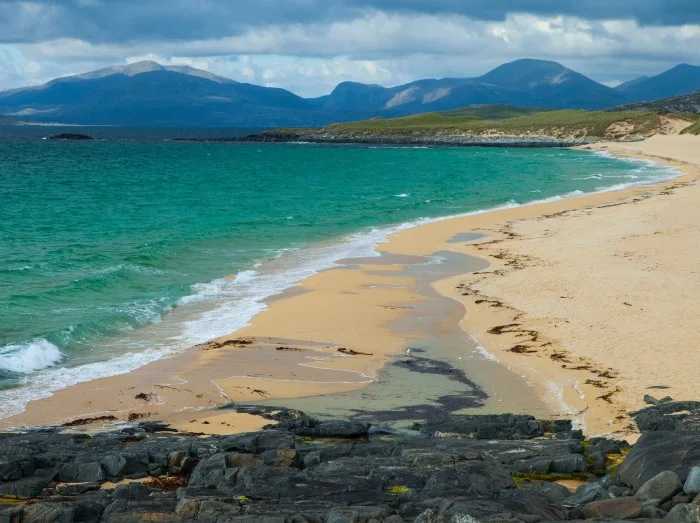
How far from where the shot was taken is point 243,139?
528ft

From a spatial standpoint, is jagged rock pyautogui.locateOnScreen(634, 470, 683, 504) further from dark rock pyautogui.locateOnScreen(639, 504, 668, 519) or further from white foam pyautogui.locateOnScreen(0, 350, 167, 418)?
white foam pyautogui.locateOnScreen(0, 350, 167, 418)

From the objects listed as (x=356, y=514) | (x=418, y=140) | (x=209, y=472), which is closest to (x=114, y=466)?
(x=209, y=472)

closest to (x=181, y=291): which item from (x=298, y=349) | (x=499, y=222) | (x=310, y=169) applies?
(x=298, y=349)

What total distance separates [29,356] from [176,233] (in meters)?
21.1

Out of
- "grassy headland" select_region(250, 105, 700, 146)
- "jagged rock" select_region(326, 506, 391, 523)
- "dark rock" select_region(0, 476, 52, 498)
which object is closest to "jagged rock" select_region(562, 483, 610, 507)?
"jagged rock" select_region(326, 506, 391, 523)

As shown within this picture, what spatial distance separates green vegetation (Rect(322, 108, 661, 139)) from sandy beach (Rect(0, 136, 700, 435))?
110579 millimetres

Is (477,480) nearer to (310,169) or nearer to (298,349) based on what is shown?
(298,349)

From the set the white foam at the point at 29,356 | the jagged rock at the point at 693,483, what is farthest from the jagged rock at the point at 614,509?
the white foam at the point at 29,356

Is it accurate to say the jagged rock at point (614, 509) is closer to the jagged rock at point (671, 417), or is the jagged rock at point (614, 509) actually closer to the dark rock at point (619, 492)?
the dark rock at point (619, 492)

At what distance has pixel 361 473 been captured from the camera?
32.0ft

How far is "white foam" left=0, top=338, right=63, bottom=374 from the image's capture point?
16859 mm

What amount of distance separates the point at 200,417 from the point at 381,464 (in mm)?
4683

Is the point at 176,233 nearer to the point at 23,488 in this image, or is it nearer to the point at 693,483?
the point at 23,488

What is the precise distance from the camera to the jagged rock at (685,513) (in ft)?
26.1
